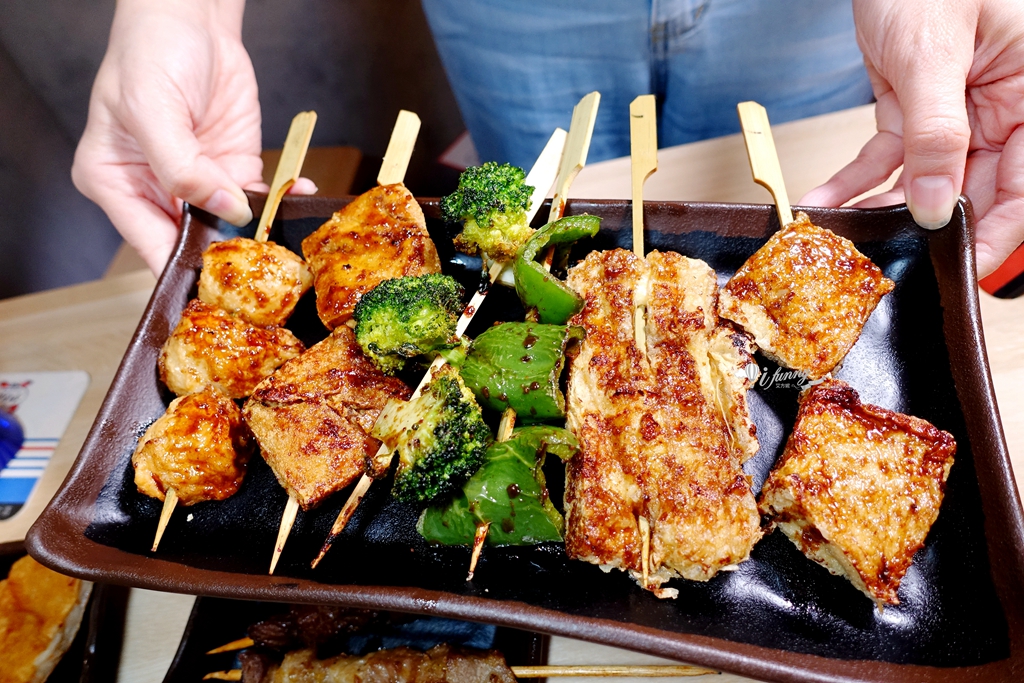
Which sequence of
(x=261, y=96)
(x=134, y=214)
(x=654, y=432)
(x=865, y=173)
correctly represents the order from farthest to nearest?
1. (x=261, y=96)
2. (x=134, y=214)
3. (x=865, y=173)
4. (x=654, y=432)

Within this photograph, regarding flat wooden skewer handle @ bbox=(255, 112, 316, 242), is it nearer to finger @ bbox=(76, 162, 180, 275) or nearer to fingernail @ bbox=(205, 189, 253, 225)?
fingernail @ bbox=(205, 189, 253, 225)

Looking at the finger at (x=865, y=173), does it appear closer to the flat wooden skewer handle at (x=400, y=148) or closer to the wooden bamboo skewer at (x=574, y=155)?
the wooden bamboo skewer at (x=574, y=155)

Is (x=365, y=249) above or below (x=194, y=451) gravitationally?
above

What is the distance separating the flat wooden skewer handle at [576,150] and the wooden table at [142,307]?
811 mm

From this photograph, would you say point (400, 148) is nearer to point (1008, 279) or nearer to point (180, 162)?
point (180, 162)

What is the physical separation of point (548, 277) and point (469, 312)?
428 millimetres

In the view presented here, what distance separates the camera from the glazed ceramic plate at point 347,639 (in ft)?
7.72

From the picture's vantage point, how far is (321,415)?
7.79 ft

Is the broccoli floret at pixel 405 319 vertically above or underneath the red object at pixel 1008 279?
above

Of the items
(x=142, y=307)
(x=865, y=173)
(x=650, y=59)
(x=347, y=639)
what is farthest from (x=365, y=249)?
(x=865, y=173)

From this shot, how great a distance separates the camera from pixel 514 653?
2387mm

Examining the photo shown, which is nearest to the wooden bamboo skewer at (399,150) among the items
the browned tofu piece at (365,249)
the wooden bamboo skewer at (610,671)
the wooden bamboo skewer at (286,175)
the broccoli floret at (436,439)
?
the browned tofu piece at (365,249)

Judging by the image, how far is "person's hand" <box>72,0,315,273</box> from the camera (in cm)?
275

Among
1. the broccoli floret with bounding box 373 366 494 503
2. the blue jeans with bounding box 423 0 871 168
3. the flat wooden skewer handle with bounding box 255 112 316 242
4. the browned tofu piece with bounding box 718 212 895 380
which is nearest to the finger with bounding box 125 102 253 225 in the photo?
the flat wooden skewer handle with bounding box 255 112 316 242
